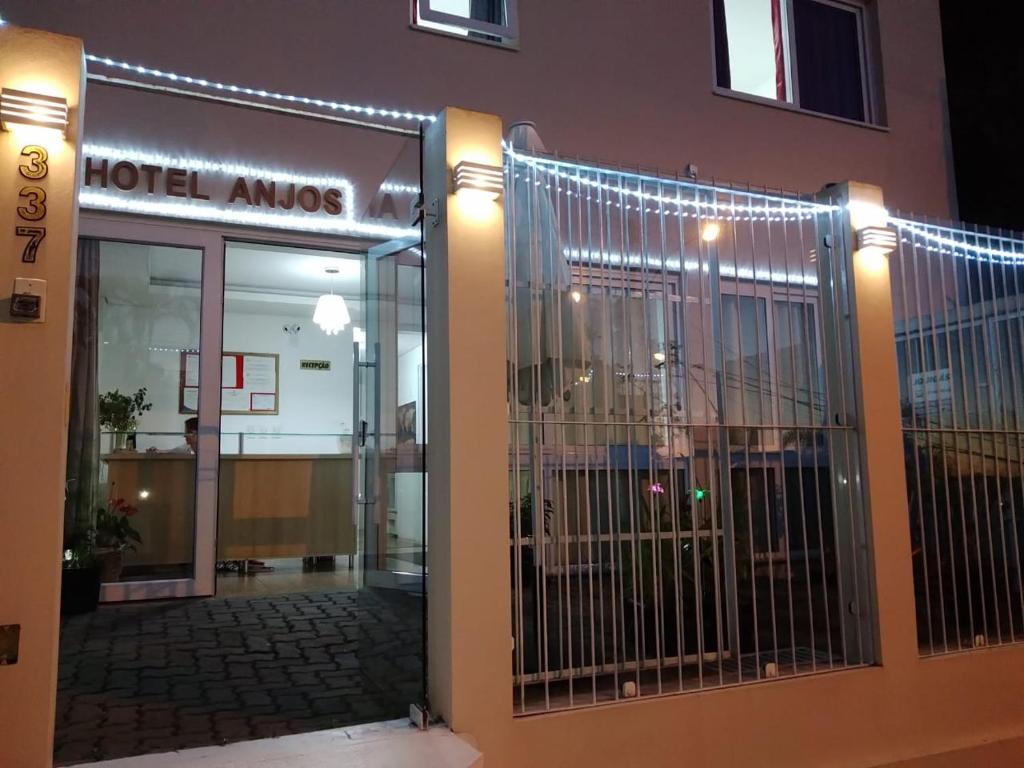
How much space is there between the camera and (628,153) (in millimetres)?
6934

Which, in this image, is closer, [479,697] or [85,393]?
[479,697]

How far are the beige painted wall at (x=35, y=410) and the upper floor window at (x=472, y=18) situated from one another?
4.19 meters

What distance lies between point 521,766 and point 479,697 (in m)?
0.31

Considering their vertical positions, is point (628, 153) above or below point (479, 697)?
above

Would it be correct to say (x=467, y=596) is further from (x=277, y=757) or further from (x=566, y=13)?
(x=566, y=13)

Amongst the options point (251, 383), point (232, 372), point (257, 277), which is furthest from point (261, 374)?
point (257, 277)

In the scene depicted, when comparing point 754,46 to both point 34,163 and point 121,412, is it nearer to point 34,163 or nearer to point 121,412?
point 121,412

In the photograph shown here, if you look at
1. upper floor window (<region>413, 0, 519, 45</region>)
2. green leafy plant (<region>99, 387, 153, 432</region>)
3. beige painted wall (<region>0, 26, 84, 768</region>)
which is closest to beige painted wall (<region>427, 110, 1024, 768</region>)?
beige painted wall (<region>0, 26, 84, 768</region>)

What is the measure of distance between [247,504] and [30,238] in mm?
4401

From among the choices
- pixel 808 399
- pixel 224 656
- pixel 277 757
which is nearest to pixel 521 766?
pixel 277 757

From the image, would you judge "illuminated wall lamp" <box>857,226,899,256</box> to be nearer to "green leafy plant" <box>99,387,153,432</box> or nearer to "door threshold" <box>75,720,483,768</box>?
"door threshold" <box>75,720,483,768</box>

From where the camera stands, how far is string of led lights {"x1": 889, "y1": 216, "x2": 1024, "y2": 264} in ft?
14.1

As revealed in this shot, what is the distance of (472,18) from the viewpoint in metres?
6.61

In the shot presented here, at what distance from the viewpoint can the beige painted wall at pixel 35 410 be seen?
231 centimetres
